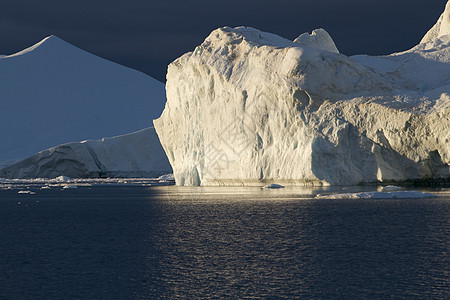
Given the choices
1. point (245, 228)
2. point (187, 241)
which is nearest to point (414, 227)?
point (245, 228)

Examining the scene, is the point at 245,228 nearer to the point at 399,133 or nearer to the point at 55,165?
the point at 399,133

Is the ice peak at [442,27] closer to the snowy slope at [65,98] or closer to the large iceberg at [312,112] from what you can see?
the large iceberg at [312,112]

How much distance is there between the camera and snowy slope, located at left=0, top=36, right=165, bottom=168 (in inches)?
4230

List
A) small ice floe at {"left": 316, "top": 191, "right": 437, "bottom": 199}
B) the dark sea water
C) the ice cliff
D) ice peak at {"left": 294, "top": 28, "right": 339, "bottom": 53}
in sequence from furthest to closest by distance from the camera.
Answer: the ice cliff
ice peak at {"left": 294, "top": 28, "right": 339, "bottom": 53}
small ice floe at {"left": 316, "top": 191, "right": 437, "bottom": 199}
the dark sea water

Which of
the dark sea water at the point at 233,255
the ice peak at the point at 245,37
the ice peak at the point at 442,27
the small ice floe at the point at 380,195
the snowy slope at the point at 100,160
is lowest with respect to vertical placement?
the dark sea water at the point at 233,255

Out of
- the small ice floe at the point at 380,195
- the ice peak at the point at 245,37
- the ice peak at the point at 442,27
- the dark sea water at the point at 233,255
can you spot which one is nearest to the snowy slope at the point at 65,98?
the ice peak at the point at 245,37

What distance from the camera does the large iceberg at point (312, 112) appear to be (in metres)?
36.9

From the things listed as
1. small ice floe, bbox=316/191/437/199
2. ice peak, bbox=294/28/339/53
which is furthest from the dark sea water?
ice peak, bbox=294/28/339/53

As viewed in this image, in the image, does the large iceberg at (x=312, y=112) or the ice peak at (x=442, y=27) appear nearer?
the large iceberg at (x=312, y=112)

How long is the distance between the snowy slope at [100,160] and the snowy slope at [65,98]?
71.0 feet

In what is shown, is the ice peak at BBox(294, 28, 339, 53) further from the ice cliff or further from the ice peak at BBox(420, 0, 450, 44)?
the ice cliff

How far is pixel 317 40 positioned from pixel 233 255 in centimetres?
3891

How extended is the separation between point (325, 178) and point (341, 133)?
2900 millimetres

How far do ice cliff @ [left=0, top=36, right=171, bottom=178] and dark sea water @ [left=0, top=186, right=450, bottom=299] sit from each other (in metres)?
60.8
